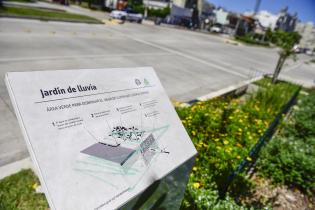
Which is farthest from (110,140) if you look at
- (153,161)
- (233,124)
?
(233,124)

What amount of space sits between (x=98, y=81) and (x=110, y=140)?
1.70 ft

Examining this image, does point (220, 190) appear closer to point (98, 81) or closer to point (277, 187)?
point (277, 187)

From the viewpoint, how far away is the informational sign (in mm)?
1515

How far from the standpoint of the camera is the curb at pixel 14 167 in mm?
3514

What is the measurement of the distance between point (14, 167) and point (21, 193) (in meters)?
0.53

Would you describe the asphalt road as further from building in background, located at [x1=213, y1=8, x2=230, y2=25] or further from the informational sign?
building in background, located at [x1=213, y1=8, x2=230, y2=25]

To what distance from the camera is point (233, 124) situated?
580 cm

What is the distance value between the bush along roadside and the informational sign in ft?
4.56

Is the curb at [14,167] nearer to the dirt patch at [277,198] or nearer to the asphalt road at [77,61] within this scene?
the asphalt road at [77,61]

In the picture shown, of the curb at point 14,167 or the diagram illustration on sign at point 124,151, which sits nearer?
the diagram illustration on sign at point 124,151

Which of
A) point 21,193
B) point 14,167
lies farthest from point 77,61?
point 21,193

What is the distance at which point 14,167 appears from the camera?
3648 mm

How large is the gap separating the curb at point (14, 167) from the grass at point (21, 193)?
8cm

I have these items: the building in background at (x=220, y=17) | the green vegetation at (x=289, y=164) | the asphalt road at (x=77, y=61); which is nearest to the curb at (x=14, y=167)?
the asphalt road at (x=77, y=61)
